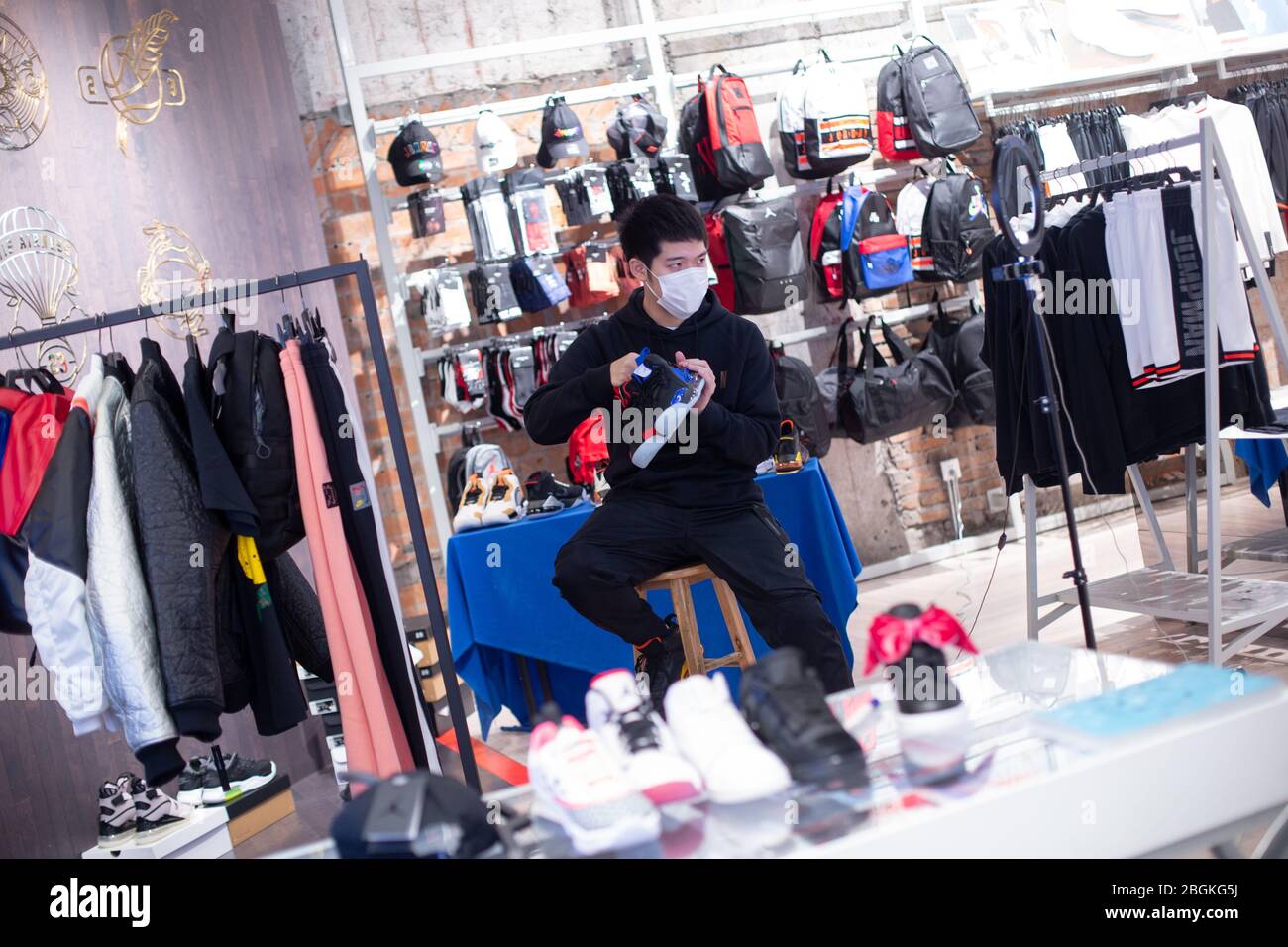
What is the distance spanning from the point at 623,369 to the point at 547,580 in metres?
0.88

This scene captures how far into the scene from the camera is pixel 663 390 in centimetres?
254

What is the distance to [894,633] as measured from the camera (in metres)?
1.41

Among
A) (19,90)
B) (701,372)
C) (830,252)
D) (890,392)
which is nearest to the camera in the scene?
(701,372)

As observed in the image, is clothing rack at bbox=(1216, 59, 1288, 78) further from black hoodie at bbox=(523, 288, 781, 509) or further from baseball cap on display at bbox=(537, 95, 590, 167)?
black hoodie at bbox=(523, 288, 781, 509)

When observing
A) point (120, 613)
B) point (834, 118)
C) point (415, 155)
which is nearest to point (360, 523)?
point (120, 613)

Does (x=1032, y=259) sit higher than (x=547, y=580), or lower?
higher

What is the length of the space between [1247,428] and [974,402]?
186cm

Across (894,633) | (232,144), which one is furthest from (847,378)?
(894,633)

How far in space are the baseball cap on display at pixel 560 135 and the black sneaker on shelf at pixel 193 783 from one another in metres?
2.77

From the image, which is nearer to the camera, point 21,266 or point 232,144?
point 21,266

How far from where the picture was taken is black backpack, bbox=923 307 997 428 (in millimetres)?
4863

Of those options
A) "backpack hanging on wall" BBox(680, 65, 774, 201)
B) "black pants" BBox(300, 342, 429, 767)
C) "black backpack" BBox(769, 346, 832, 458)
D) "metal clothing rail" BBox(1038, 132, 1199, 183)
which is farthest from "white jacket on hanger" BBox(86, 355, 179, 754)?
"backpack hanging on wall" BBox(680, 65, 774, 201)

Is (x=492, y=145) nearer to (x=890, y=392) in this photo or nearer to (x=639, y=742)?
(x=890, y=392)
